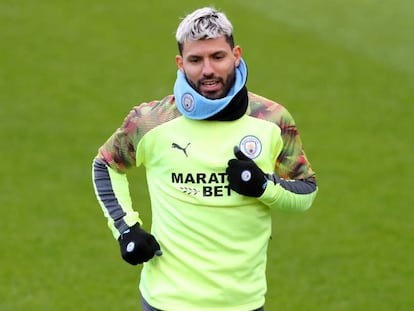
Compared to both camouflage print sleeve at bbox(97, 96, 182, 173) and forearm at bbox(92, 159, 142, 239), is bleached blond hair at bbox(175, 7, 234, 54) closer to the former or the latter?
camouflage print sleeve at bbox(97, 96, 182, 173)

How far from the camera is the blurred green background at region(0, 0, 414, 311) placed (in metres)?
7.84

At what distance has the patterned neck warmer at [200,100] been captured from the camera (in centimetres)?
425

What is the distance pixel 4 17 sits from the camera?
15008mm

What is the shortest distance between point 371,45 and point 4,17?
Result: 18.3 ft

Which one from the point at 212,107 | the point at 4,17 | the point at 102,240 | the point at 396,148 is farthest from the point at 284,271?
the point at 4,17

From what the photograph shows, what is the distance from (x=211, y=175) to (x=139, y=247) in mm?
456

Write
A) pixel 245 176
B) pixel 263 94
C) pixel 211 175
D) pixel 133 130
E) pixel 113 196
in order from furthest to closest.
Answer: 1. pixel 263 94
2. pixel 113 196
3. pixel 133 130
4. pixel 211 175
5. pixel 245 176

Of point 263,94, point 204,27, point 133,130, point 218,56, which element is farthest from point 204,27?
point 263,94

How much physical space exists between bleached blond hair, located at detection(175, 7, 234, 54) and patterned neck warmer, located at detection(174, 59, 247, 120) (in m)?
0.17

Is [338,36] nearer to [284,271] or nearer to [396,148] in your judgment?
[396,148]

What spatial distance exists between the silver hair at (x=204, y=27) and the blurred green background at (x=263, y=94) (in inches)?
139

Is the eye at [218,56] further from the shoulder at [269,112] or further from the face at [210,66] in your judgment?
the shoulder at [269,112]

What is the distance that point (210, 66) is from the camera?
4.27 m

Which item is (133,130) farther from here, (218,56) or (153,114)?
(218,56)
